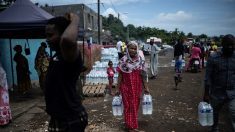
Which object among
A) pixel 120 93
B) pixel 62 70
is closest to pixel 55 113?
pixel 62 70

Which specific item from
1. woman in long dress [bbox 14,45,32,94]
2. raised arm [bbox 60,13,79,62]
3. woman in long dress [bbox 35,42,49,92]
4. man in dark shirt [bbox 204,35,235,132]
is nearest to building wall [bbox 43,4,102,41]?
woman in long dress [bbox 14,45,32,94]

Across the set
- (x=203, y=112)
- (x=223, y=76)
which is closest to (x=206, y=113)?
(x=203, y=112)

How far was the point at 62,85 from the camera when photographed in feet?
8.86

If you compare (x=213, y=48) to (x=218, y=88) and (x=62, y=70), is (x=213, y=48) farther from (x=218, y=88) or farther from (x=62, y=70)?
(x=62, y=70)

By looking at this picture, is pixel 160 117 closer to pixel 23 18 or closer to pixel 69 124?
pixel 23 18

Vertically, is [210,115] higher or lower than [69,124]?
lower

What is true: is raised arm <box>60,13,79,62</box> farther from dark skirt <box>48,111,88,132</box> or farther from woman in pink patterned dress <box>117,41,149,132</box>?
woman in pink patterned dress <box>117,41,149,132</box>

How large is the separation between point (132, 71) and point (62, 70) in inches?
159

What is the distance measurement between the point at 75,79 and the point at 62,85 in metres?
0.14

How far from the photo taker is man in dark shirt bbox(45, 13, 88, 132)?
2.67 meters

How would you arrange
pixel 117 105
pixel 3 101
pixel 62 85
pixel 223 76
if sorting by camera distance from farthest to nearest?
pixel 3 101 < pixel 117 105 < pixel 223 76 < pixel 62 85

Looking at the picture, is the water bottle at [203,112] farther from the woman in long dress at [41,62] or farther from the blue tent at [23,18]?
the woman in long dress at [41,62]

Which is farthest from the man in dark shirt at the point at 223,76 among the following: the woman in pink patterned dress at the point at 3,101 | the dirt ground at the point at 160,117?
the woman in pink patterned dress at the point at 3,101

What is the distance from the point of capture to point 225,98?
18.1ft
